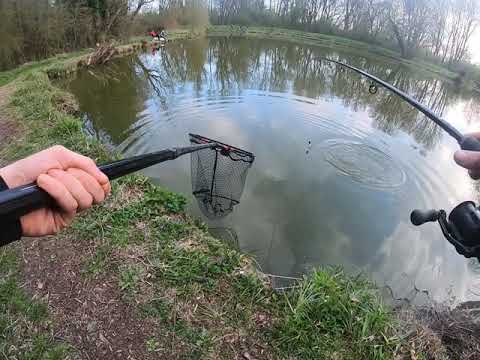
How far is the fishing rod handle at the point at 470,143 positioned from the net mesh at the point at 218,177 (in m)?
2.25

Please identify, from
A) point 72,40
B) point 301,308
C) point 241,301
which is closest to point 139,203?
point 241,301

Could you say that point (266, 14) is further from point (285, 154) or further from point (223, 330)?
point (223, 330)

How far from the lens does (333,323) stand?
2525 millimetres

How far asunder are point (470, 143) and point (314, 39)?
3186 cm

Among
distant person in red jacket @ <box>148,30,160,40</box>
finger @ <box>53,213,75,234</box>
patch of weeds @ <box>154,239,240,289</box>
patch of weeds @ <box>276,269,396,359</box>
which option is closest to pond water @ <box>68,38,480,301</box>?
patch of weeds @ <box>154,239,240,289</box>

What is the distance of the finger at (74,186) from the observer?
3.16 ft

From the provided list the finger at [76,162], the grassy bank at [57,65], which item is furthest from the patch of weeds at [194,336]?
the grassy bank at [57,65]

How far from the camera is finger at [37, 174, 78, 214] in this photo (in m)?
0.91

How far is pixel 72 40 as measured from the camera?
47.6 ft

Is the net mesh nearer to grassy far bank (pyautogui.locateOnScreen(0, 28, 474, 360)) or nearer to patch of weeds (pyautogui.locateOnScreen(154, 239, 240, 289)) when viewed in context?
grassy far bank (pyautogui.locateOnScreen(0, 28, 474, 360))

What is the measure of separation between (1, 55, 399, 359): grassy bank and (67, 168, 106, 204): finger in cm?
171

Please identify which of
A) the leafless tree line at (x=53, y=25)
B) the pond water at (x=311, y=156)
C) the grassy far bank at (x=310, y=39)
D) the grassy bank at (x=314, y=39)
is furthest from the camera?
the grassy bank at (x=314, y=39)

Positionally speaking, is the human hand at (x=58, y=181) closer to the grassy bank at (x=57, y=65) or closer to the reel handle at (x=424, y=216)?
the reel handle at (x=424, y=216)

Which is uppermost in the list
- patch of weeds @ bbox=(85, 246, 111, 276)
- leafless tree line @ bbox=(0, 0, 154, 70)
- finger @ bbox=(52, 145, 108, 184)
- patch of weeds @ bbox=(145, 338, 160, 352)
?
finger @ bbox=(52, 145, 108, 184)
